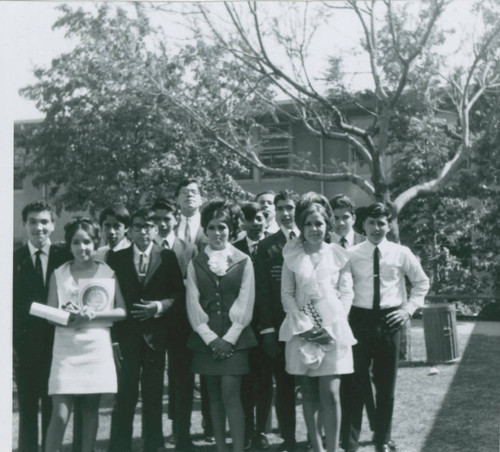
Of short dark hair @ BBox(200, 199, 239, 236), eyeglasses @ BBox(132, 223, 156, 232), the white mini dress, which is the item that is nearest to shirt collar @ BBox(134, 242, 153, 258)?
eyeglasses @ BBox(132, 223, 156, 232)

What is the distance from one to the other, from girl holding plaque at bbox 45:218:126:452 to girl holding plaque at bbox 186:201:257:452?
1.76ft

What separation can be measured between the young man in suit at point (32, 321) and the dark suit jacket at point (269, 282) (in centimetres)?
134

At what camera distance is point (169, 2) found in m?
7.30

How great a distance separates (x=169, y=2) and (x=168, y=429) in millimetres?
4192

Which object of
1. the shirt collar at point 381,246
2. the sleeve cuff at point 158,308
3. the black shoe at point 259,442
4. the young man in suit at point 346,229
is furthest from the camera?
the young man in suit at point 346,229

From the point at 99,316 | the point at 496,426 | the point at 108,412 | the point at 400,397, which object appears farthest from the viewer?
the point at 400,397

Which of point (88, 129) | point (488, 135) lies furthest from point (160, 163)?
point (488, 135)

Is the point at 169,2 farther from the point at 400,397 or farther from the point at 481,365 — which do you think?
the point at 481,365

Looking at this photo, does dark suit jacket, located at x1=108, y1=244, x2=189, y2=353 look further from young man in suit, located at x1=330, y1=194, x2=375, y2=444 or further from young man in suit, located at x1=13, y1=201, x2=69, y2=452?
young man in suit, located at x1=330, y1=194, x2=375, y2=444

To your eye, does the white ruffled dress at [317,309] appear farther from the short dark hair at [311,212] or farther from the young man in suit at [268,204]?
the young man in suit at [268,204]

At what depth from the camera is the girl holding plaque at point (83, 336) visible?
14.8 ft

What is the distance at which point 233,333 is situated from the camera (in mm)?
4758

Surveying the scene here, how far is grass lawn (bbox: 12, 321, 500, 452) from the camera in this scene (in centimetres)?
537

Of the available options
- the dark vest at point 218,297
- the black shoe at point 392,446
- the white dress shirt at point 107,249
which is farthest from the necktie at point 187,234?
the black shoe at point 392,446
